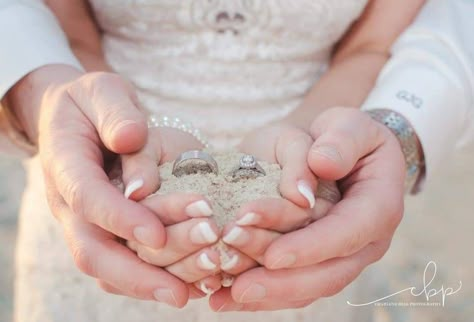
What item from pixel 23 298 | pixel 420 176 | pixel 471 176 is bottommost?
pixel 471 176

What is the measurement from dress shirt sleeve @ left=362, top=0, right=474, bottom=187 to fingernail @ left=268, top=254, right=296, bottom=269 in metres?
0.35

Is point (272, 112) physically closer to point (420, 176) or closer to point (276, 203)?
point (420, 176)

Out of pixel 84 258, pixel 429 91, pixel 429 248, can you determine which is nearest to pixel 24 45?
pixel 84 258

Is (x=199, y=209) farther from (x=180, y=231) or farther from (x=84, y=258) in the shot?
(x=84, y=258)

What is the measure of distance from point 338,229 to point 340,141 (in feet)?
0.33

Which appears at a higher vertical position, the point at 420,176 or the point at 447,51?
the point at 447,51

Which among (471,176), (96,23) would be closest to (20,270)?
(96,23)

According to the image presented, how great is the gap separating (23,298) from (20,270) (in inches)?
1.6

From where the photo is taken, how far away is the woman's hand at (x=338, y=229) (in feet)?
2.32

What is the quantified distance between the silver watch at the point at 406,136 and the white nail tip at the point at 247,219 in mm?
322

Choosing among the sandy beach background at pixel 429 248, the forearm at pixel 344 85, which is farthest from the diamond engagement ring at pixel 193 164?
the sandy beach background at pixel 429 248

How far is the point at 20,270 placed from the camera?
103cm

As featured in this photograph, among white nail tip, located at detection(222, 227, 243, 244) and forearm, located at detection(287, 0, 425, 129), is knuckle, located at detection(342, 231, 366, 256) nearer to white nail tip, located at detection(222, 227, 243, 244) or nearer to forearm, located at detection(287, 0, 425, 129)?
white nail tip, located at detection(222, 227, 243, 244)

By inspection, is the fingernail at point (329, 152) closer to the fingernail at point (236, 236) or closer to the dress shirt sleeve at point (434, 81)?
the fingernail at point (236, 236)
